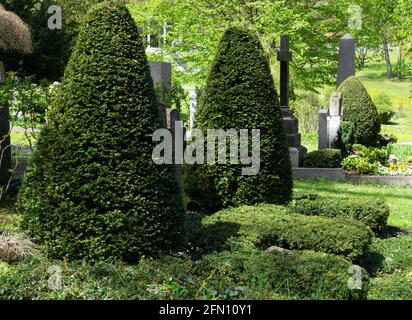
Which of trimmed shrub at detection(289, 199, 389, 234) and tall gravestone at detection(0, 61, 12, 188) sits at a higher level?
tall gravestone at detection(0, 61, 12, 188)

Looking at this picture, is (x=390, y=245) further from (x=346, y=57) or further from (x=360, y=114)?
(x=346, y=57)

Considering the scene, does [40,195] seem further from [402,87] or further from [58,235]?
[402,87]

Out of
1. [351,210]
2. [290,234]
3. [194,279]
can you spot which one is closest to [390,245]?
[351,210]

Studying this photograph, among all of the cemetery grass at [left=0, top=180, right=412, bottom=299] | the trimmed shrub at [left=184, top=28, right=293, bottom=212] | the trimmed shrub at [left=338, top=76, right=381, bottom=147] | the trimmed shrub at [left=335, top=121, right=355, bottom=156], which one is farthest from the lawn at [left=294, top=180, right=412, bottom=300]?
the trimmed shrub at [left=338, top=76, right=381, bottom=147]

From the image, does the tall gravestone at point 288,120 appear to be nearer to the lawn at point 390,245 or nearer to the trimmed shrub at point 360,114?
the lawn at point 390,245

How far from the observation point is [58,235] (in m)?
5.36

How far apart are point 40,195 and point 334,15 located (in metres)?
18.8

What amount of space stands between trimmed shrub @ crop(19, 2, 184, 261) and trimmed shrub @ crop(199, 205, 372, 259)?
815mm

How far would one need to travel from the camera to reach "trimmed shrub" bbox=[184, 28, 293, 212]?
811 cm

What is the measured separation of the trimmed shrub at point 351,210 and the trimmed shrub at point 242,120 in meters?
0.28

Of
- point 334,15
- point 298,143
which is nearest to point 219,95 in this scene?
point 298,143

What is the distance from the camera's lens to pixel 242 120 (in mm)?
8125

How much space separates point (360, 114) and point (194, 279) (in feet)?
43.7

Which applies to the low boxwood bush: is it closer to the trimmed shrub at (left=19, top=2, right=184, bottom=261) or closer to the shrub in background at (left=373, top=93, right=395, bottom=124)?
the trimmed shrub at (left=19, top=2, right=184, bottom=261)
